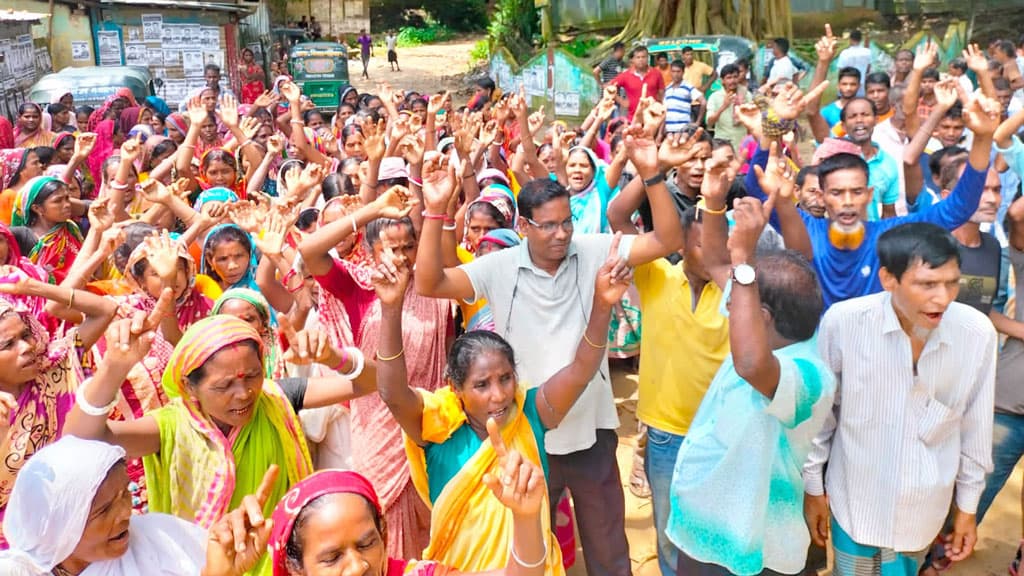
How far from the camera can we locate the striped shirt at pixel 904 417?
245cm

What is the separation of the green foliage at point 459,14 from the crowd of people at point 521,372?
1462 inches

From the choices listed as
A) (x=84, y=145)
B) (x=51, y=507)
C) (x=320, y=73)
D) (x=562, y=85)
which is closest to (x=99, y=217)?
(x=84, y=145)

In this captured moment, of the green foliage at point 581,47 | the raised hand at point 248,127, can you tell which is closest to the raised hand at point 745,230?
the raised hand at point 248,127

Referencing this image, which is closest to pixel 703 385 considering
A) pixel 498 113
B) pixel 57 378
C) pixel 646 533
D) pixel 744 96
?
pixel 646 533

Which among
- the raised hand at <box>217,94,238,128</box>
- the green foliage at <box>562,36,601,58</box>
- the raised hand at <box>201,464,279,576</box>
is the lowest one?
the raised hand at <box>201,464,279,576</box>

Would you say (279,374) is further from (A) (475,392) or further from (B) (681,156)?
(B) (681,156)

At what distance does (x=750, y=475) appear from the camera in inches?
93.0

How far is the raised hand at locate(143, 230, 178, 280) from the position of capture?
127 inches

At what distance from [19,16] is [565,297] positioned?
483 inches

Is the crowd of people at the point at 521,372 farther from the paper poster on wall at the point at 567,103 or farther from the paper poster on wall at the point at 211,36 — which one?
the paper poster on wall at the point at 211,36

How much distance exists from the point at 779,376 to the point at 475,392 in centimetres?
83

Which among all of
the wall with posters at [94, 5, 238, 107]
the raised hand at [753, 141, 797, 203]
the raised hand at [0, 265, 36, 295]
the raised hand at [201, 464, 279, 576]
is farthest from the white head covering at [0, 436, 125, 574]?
the wall with posters at [94, 5, 238, 107]

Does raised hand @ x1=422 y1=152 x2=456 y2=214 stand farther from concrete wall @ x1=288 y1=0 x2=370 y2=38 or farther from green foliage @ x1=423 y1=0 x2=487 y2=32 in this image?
green foliage @ x1=423 y1=0 x2=487 y2=32

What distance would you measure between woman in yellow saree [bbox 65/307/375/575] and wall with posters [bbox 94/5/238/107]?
14031mm
